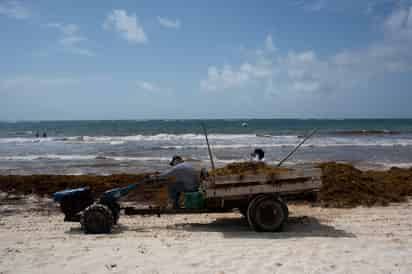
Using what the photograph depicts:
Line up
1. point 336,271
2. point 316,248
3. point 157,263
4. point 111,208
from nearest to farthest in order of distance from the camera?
point 336,271 < point 157,263 < point 316,248 < point 111,208

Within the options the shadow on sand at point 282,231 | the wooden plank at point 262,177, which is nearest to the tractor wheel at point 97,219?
the shadow on sand at point 282,231

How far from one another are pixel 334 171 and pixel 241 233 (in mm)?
5198

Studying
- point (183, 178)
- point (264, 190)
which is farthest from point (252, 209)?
point (183, 178)

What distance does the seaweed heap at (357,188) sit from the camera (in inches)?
361

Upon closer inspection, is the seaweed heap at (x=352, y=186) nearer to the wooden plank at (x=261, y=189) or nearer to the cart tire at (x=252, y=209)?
the wooden plank at (x=261, y=189)

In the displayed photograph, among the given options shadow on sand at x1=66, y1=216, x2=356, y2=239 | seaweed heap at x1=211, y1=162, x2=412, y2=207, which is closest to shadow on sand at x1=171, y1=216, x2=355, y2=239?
shadow on sand at x1=66, y1=216, x2=356, y2=239

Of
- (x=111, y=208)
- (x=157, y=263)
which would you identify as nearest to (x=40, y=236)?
(x=111, y=208)

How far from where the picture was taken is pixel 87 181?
11688 millimetres

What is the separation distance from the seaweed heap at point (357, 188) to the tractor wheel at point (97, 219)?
518 cm

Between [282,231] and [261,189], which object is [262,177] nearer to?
[261,189]

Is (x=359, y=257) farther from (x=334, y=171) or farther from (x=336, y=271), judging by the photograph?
(x=334, y=171)

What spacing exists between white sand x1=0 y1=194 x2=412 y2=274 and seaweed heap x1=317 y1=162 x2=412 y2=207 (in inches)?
37.0

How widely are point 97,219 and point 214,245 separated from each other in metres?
2.25

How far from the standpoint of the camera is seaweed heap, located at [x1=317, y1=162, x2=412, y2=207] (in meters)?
9.17
